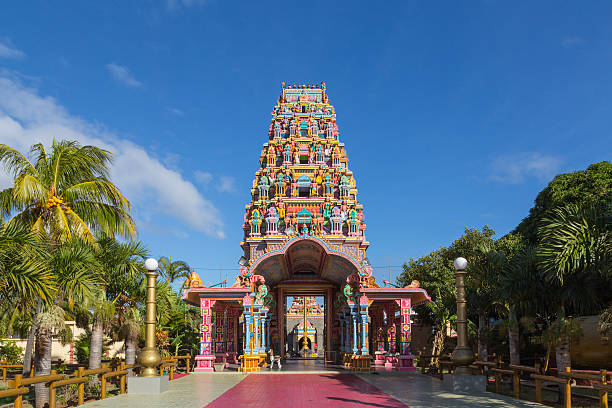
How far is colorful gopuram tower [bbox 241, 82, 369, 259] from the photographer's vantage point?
34594 mm

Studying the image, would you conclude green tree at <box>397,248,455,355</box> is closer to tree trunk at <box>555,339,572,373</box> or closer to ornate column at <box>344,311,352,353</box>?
ornate column at <box>344,311,352,353</box>

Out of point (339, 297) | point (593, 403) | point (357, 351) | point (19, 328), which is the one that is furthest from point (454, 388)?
point (19, 328)

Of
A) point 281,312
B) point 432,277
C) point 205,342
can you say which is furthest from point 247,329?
point 432,277

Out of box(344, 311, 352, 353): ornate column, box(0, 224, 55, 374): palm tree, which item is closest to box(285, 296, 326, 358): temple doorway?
box(344, 311, 352, 353): ornate column

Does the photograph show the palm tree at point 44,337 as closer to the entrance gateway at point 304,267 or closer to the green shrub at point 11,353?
the entrance gateway at point 304,267

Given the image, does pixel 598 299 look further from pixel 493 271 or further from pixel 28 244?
pixel 28 244

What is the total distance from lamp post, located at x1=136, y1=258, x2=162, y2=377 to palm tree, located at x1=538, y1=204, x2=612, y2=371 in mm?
10197

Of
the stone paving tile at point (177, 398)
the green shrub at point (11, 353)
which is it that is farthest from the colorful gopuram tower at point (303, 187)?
the stone paving tile at point (177, 398)

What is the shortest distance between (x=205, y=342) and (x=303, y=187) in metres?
15.7

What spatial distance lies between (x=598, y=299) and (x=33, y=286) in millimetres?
14882

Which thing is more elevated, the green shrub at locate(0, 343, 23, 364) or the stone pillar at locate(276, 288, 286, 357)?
the stone pillar at locate(276, 288, 286, 357)

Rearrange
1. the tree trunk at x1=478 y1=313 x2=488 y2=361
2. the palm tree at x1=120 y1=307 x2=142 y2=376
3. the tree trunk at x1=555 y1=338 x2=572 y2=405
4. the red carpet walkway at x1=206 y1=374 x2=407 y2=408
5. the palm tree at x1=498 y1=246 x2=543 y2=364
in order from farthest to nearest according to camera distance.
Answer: the tree trunk at x1=478 y1=313 x2=488 y2=361
the palm tree at x1=120 y1=307 x2=142 y2=376
the palm tree at x1=498 y1=246 x2=543 y2=364
the tree trunk at x1=555 y1=338 x2=572 y2=405
the red carpet walkway at x1=206 y1=374 x2=407 y2=408

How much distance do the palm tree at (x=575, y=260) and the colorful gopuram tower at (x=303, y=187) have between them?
1962cm

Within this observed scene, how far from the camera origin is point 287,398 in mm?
13188
